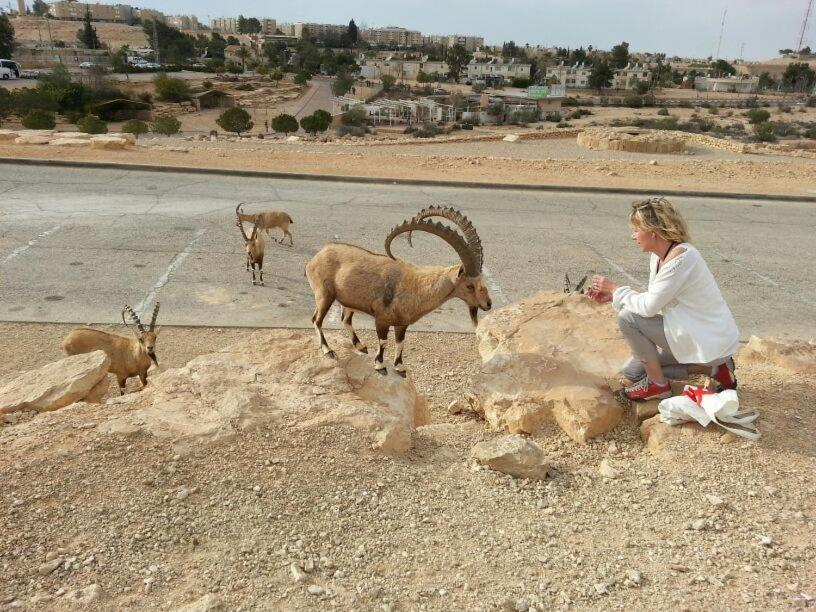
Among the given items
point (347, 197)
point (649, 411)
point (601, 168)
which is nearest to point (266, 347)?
point (649, 411)

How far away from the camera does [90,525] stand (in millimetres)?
3508

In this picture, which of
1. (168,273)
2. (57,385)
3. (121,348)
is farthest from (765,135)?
(57,385)

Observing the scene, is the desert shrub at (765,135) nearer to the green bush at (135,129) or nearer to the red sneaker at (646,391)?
the green bush at (135,129)

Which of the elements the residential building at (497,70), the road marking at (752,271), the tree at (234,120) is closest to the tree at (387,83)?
the residential building at (497,70)

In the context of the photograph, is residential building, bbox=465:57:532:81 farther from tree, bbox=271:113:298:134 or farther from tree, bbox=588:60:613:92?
tree, bbox=271:113:298:134

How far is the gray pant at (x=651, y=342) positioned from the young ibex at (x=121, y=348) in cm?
499

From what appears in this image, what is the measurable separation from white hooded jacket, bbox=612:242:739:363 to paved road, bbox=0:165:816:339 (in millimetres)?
3957

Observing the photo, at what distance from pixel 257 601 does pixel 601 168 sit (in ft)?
71.5

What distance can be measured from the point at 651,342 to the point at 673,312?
33 centimetres

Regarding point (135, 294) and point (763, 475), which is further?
point (135, 294)

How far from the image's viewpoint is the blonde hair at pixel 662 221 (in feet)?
Answer: 14.9

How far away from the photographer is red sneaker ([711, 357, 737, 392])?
16.0 feet

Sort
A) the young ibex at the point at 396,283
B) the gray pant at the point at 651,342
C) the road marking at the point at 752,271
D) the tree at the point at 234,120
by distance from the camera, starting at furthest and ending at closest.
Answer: the tree at the point at 234,120
the road marking at the point at 752,271
the young ibex at the point at 396,283
the gray pant at the point at 651,342

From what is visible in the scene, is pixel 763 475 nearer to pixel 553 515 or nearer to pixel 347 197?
pixel 553 515
